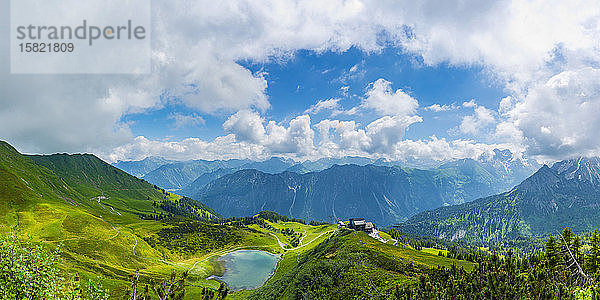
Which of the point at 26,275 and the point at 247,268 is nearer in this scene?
the point at 26,275

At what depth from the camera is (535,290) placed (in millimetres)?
26250

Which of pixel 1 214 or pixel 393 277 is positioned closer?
pixel 393 277

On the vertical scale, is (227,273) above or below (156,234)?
below

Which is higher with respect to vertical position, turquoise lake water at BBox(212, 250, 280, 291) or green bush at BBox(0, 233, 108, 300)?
green bush at BBox(0, 233, 108, 300)

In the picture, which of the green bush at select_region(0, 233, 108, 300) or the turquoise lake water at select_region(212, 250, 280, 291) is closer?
the green bush at select_region(0, 233, 108, 300)

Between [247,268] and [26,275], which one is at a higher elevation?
[26,275]

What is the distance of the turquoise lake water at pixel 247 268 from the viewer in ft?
455

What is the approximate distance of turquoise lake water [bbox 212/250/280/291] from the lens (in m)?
139

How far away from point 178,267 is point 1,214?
92.3 m

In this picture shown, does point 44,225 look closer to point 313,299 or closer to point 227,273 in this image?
point 227,273

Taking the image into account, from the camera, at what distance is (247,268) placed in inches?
6388

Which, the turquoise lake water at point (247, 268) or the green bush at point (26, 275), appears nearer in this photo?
the green bush at point (26, 275)

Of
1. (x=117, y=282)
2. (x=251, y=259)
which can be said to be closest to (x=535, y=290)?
(x=117, y=282)

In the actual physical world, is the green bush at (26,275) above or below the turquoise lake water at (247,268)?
above
